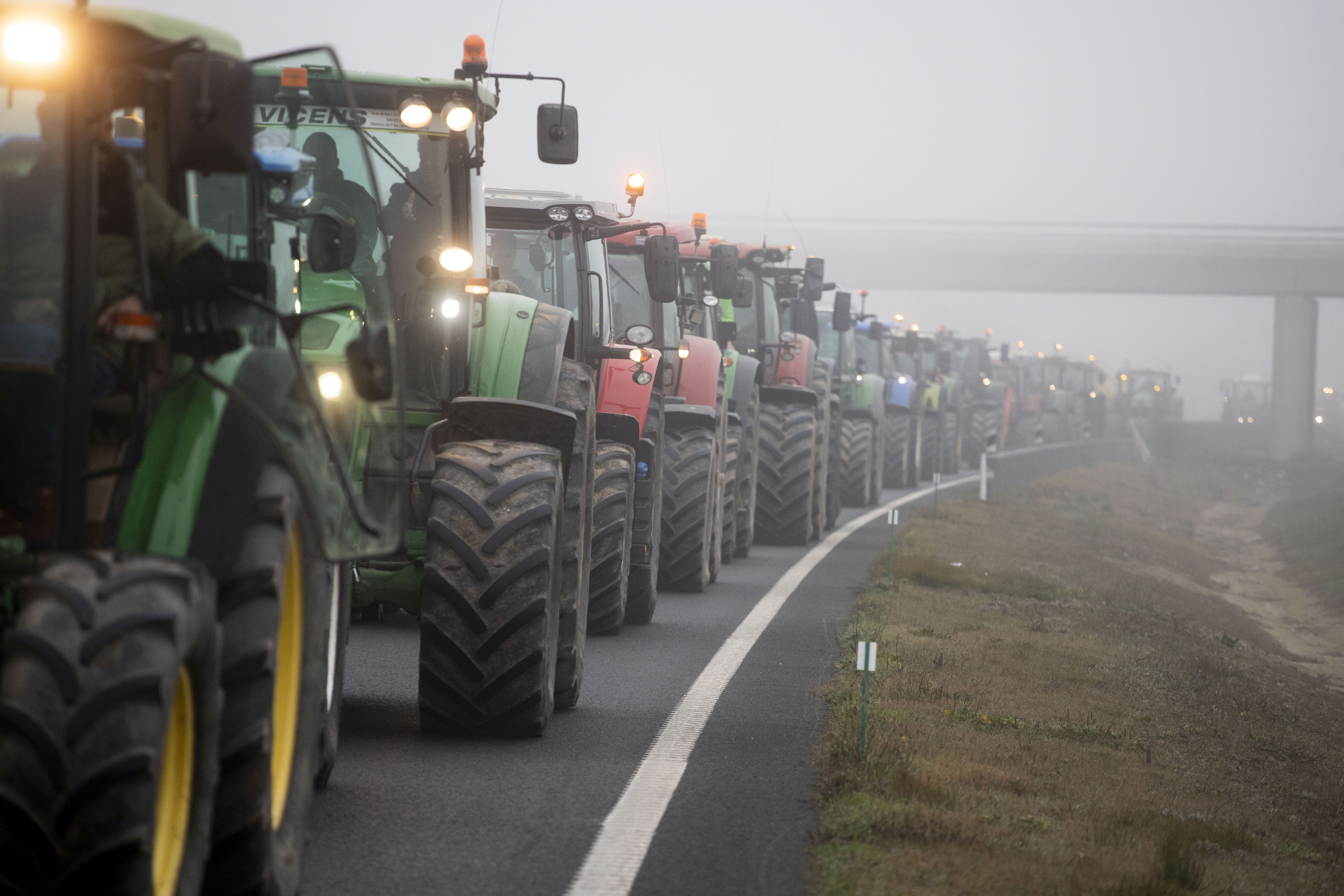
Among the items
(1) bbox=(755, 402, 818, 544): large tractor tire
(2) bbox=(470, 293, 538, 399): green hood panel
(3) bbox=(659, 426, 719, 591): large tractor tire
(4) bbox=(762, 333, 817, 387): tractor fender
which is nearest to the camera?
(2) bbox=(470, 293, 538, 399): green hood panel

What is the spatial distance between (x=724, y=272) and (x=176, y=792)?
13.1m

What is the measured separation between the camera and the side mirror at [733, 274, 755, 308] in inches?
693

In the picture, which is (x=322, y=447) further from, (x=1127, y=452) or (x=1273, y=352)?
(x=1273, y=352)

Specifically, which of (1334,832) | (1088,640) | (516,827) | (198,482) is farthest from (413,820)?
(1088,640)

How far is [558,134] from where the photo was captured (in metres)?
9.39

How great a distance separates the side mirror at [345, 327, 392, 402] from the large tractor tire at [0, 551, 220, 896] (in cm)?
121

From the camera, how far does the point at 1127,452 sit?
57.6m

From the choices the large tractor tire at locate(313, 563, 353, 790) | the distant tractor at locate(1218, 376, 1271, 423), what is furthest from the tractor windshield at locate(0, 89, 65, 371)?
the distant tractor at locate(1218, 376, 1271, 423)

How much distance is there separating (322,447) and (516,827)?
6.71 feet

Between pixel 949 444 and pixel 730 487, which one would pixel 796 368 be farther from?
pixel 949 444

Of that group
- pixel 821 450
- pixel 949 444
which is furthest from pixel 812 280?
pixel 949 444

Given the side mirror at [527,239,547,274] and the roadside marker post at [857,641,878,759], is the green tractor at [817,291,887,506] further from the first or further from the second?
the roadside marker post at [857,641,878,759]

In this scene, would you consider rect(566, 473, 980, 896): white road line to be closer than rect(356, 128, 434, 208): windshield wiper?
Yes

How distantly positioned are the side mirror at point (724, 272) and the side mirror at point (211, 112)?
12.7 meters
